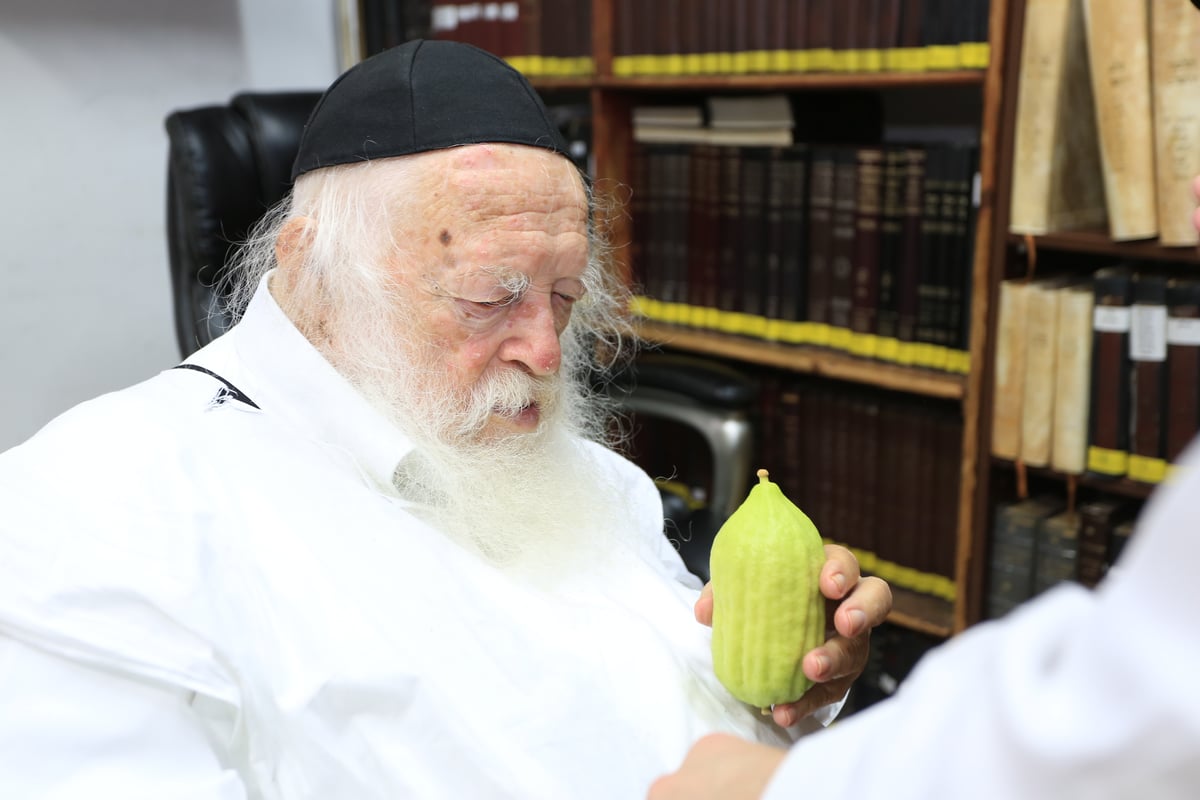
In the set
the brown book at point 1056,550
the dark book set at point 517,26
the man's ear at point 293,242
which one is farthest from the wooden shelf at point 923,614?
the man's ear at point 293,242

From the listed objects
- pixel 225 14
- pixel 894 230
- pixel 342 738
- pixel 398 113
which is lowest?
pixel 342 738

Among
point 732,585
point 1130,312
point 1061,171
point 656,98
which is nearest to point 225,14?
point 656,98

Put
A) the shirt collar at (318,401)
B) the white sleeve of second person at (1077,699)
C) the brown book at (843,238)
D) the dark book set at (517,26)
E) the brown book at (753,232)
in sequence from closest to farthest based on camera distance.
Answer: the white sleeve of second person at (1077,699) < the shirt collar at (318,401) < the brown book at (843,238) < the brown book at (753,232) < the dark book set at (517,26)

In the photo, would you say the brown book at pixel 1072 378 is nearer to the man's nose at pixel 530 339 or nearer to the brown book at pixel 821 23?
the brown book at pixel 821 23

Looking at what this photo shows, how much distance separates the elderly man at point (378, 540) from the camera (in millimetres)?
868

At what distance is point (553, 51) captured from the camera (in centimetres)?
267

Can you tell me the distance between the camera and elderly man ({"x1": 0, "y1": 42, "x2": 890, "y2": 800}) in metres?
0.87

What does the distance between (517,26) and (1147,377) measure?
167cm

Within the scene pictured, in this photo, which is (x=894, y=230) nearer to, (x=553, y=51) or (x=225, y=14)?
(x=553, y=51)

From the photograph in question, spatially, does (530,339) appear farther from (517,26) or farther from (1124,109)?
(517,26)

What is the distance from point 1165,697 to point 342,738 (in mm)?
667

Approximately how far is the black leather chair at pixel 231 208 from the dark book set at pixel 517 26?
2.53 ft

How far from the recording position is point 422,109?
116cm

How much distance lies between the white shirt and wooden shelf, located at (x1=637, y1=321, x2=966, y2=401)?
127 cm
